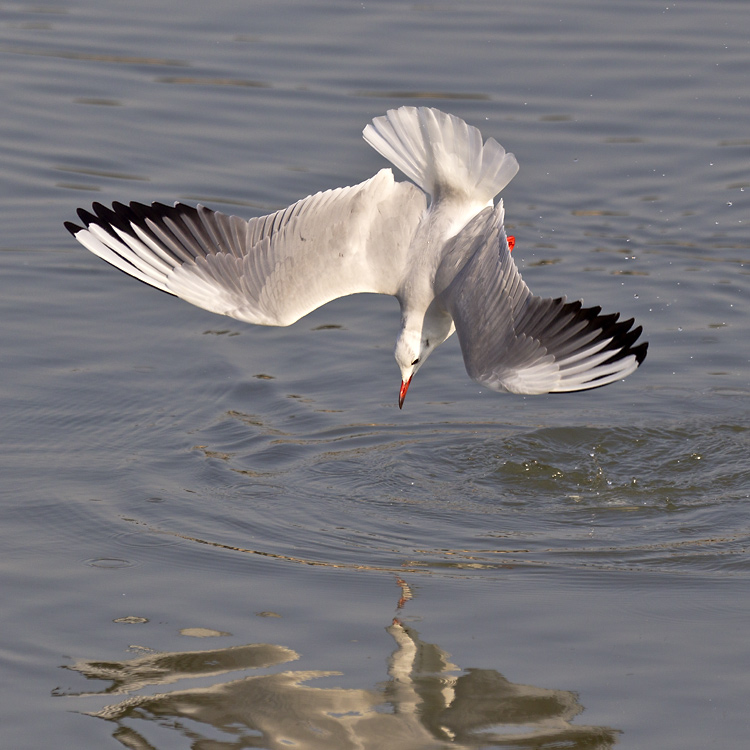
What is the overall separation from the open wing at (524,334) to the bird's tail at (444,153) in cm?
57

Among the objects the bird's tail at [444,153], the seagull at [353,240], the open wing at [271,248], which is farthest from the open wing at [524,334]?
the open wing at [271,248]

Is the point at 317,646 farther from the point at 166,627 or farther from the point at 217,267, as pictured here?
the point at 217,267

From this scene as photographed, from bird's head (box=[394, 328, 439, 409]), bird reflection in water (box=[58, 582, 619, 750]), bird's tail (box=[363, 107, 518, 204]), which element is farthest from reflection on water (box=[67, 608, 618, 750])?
bird's tail (box=[363, 107, 518, 204])

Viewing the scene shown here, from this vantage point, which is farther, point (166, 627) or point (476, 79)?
point (476, 79)

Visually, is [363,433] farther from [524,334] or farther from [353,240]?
[524,334]

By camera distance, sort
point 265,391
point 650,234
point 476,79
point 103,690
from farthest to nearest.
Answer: point 476,79 → point 650,234 → point 265,391 → point 103,690

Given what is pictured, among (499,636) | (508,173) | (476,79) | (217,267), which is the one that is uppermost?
(476,79)

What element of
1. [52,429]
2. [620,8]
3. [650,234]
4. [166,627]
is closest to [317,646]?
[166,627]

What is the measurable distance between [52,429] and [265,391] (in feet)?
3.76

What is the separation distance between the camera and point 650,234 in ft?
29.7

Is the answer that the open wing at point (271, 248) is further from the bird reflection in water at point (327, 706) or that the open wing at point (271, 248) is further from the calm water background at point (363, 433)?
the bird reflection in water at point (327, 706)

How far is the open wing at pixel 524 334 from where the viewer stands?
507 cm

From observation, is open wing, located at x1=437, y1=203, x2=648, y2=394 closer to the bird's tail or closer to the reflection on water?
the bird's tail

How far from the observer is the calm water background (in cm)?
443
